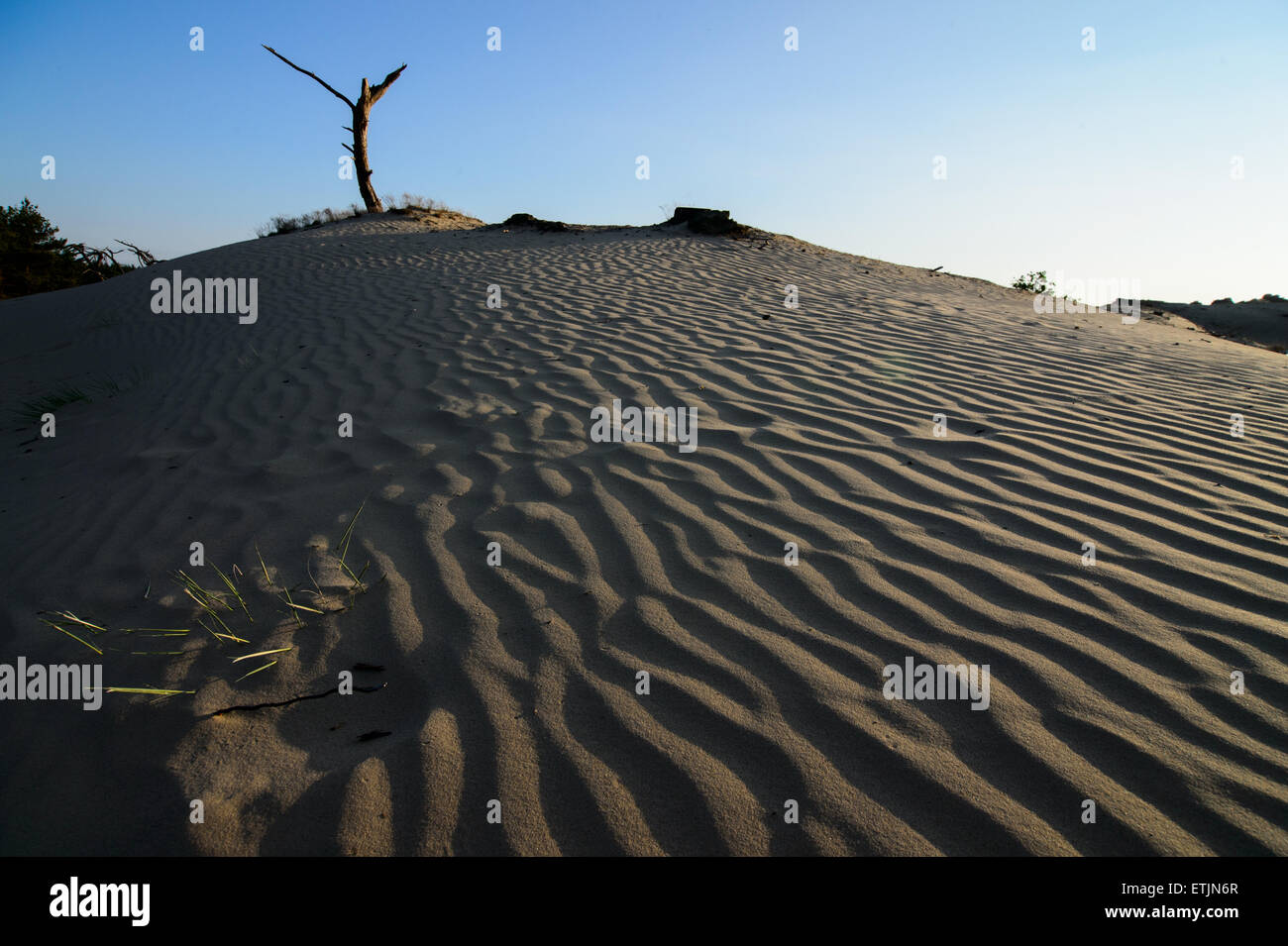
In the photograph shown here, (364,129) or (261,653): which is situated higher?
(364,129)

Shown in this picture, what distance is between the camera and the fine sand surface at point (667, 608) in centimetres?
154

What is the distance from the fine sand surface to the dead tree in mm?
13889

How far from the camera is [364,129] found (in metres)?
16.3

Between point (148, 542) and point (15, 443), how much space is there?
275 centimetres

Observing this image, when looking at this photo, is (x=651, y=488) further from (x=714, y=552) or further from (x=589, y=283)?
(x=589, y=283)

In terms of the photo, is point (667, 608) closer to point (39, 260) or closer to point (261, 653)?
point (261, 653)

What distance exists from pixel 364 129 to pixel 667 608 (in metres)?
18.3

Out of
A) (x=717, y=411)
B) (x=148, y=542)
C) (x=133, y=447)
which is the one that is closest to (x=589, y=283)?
(x=717, y=411)

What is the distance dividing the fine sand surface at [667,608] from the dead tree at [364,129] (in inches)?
547

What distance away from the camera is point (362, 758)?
Answer: 167 centimetres

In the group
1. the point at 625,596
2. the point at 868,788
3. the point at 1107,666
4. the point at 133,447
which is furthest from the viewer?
the point at 133,447
